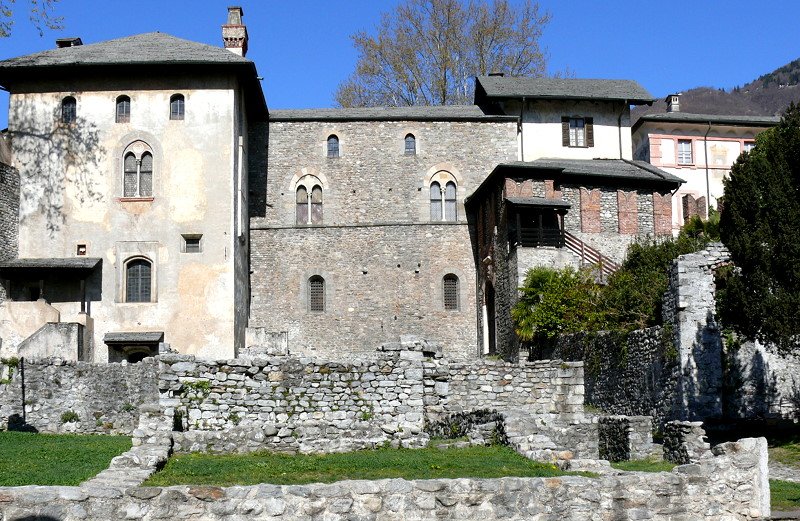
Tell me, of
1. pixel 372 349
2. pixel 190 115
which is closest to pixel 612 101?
pixel 372 349

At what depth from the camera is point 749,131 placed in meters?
51.1

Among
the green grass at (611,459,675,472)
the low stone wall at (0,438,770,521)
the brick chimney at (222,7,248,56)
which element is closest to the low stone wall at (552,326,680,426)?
the green grass at (611,459,675,472)

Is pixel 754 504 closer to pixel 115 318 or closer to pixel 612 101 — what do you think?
pixel 115 318

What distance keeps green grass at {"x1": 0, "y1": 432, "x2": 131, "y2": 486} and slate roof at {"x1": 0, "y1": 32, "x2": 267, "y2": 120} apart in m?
18.5

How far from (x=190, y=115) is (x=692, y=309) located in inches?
853

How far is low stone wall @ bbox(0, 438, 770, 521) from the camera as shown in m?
11.5

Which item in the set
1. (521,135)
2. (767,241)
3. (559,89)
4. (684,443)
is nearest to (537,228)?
(521,135)

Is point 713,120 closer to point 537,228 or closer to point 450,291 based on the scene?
point 450,291

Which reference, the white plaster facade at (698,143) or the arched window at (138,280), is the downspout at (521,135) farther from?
the arched window at (138,280)

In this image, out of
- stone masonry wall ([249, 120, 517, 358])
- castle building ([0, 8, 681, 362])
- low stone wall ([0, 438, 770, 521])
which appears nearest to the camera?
low stone wall ([0, 438, 770, 521])

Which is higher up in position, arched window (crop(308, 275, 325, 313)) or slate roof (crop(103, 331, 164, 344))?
arched window (crop(308, 275, 325, 313))

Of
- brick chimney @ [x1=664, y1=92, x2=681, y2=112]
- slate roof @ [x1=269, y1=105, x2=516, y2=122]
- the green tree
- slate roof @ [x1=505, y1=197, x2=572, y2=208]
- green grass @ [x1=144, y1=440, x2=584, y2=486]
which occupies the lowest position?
green grass @ [x1=144, y1=440, x2=584, y2=486]

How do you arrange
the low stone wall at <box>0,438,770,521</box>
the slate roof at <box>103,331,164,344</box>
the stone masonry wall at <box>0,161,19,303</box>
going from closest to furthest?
the low stone wall at <box>0,438,770,521</box> < the slate roof at <box>103,331,164,344</box> < the stone masonry wall at <box>0,161,19,303</box>

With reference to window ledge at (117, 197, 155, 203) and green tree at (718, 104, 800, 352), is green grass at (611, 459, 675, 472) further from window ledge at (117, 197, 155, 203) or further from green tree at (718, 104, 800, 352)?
window ledge at (117, 197, 155, 203)
